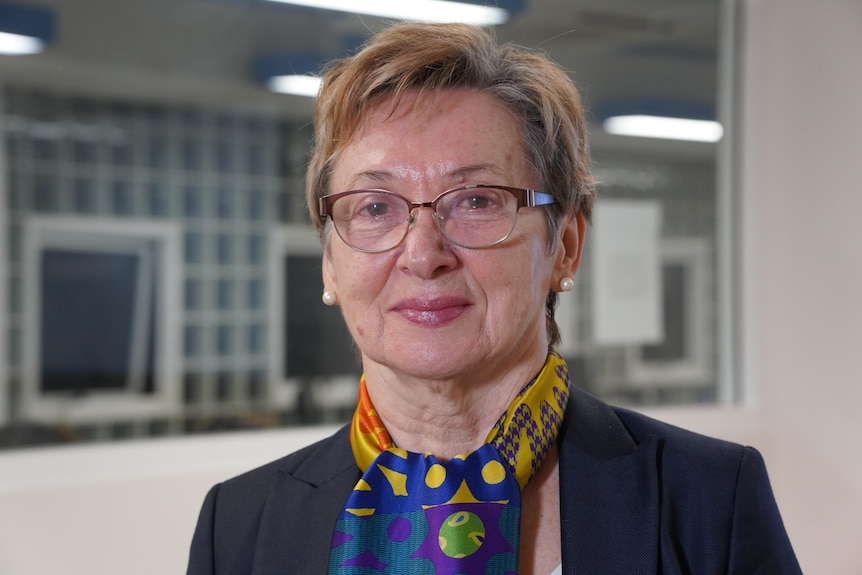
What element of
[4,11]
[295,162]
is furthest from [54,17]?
[295,162]

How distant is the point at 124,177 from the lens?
9.83ft

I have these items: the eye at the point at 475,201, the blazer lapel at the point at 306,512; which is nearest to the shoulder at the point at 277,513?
the blazer lapel at the point at 306,512

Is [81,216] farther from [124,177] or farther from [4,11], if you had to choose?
[4,11]

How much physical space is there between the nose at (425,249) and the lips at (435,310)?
37 millimetres

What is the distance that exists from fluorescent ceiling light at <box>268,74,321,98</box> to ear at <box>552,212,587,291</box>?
79.9 inches

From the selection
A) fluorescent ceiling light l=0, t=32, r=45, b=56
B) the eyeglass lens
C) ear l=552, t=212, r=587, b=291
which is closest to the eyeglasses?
the eyeglass lens

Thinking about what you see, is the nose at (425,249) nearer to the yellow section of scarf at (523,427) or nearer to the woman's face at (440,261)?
the woman's face at (440,261)

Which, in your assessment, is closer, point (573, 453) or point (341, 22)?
point (573, 453)

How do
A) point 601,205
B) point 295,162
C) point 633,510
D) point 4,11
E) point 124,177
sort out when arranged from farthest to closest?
1. point 601,205
2. point 295,162
3. point 124,177
4. point 4,11
5. point 633,510

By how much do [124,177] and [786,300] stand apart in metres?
2.70

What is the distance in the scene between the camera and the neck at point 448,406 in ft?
4.24

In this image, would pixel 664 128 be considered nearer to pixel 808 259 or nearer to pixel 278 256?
pixel 808 259

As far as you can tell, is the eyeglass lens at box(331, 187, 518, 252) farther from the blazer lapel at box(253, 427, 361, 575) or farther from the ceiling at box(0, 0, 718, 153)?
the ceiling at box(0, 0, 718, 153)

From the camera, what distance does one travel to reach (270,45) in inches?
127
